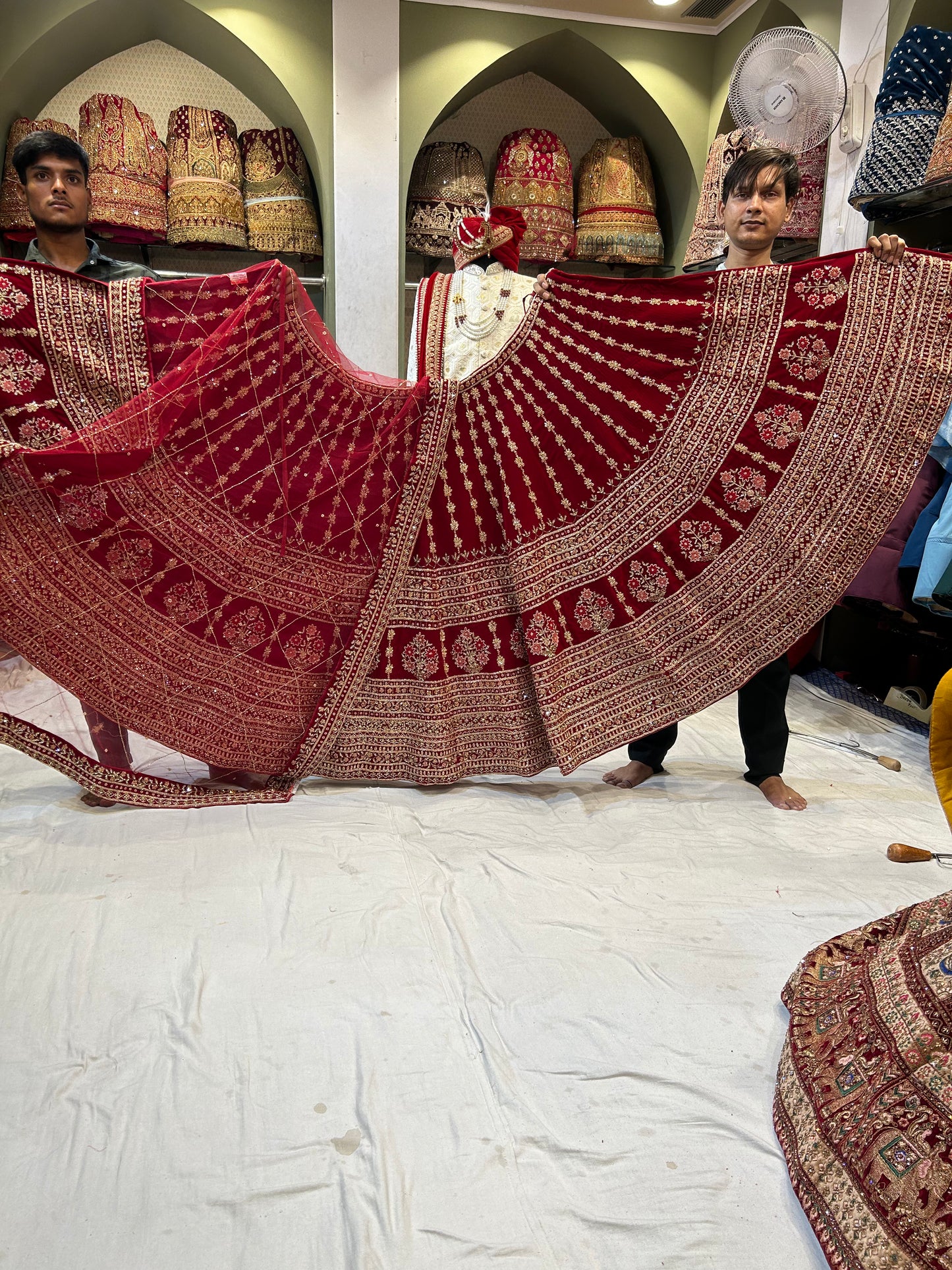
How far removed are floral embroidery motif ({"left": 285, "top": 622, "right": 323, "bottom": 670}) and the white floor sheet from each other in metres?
0.33

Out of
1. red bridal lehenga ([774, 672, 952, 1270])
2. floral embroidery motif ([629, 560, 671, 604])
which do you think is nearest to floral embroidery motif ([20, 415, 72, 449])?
floral embroidery motif ([629, 560, 671, 604])

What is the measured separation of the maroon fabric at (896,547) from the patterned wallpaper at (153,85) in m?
3.61

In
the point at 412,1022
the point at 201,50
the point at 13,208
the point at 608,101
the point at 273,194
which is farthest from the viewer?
the point at 608,101

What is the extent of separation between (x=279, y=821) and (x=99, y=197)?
3204 millimetres

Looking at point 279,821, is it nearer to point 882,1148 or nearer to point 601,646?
point 601,646

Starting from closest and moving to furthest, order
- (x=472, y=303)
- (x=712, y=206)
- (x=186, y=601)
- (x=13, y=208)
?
(x=186, y=601) < (x=472, y=303) < (x=712, y=206) < (x=13, y=208)

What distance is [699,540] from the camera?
A: 2215 millimetres

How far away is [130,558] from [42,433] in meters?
0.34

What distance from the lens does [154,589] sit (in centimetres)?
209

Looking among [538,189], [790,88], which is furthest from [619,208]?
[790,88]

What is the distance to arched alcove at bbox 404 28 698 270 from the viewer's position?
438 centimetres

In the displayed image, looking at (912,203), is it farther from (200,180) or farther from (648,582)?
(200,180)

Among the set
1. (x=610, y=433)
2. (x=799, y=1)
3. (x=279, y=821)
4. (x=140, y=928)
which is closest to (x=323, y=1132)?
(x=140, y=928)

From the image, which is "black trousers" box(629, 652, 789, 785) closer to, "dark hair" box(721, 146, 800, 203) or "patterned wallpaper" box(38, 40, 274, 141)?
"dark hair" box(721, 146, 800, 203)
